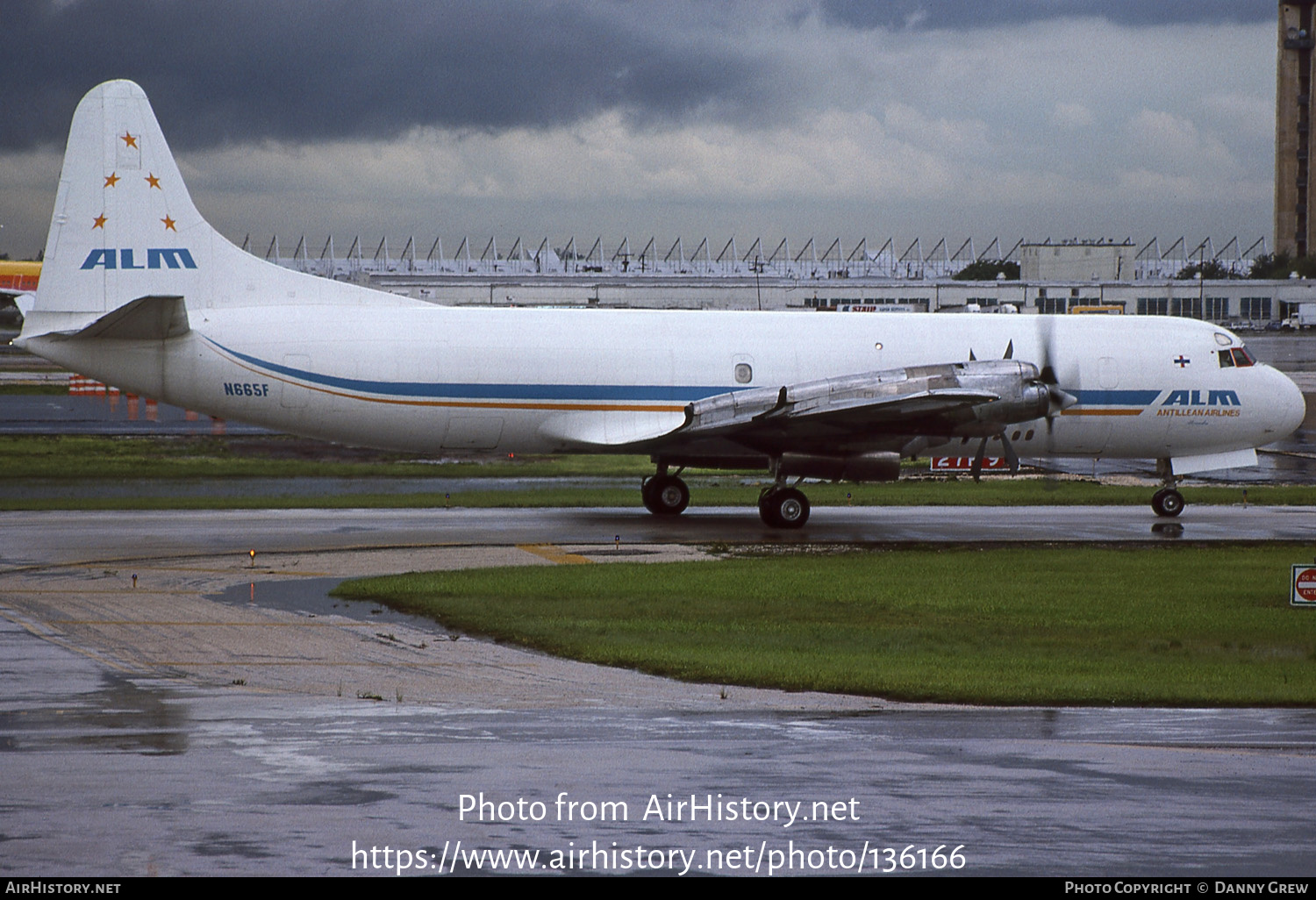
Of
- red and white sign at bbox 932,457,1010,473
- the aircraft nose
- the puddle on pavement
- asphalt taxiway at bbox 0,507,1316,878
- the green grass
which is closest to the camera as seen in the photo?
asphalt taxiway at bbox 0,507,1316,878

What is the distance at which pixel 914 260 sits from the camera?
146500mm

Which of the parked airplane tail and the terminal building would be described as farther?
the terminal building

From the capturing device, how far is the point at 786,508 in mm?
30297

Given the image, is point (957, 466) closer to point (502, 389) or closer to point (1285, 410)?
point (1285, 410)

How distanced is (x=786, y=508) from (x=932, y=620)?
10405mm

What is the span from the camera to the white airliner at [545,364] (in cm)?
2891

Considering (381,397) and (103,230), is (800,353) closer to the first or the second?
(381,397)

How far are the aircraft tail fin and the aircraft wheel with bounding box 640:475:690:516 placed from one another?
11.9m

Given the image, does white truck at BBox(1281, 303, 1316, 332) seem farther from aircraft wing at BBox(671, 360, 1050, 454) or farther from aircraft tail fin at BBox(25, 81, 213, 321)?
aircraft tail fin at BBox(25, 81, 213, 321)

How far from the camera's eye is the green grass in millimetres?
15781

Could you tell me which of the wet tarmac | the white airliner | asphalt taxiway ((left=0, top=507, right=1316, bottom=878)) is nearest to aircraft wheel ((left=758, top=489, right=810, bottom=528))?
the white airliner

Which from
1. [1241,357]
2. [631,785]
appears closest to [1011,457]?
[1241,357]

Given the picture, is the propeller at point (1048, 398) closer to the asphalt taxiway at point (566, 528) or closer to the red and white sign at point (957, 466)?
the asphalt taxiway at point (566, 528)

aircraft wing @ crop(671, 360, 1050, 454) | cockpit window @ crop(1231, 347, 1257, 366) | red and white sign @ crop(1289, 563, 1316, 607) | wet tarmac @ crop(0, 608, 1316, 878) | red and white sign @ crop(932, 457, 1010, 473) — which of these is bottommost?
wet tarmac @ crop(0, 608, 1316, 878)
